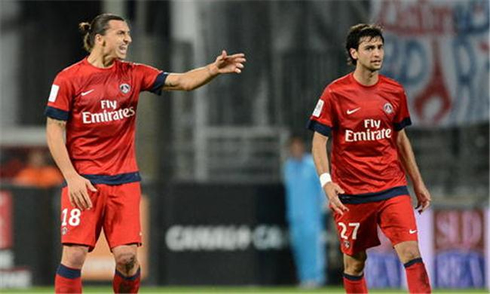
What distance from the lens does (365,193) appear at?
10.9 metres

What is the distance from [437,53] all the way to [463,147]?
114 cm

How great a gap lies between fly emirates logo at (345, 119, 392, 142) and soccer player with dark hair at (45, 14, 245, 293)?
971 millimetres

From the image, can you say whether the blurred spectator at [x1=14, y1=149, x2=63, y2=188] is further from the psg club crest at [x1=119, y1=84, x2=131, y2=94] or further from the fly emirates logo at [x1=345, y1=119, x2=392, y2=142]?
the fly emirates logo at [x1=345, y1=119, x2=392, y2=142]

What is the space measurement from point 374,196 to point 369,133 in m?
0.45

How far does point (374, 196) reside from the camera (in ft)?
A: 35.8

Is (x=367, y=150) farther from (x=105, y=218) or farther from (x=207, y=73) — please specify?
(x=105, y=218)

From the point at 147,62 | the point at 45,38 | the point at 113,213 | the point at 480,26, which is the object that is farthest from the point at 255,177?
the point at 113,213

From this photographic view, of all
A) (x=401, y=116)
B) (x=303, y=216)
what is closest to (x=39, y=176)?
(x=303, y=216)

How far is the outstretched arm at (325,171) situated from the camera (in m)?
10.5

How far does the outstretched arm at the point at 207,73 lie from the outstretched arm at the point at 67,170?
2.84 ft

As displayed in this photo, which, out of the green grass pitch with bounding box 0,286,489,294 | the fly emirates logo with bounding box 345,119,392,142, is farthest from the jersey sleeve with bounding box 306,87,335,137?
the green grass pitch with bounding box 0,286,489,294

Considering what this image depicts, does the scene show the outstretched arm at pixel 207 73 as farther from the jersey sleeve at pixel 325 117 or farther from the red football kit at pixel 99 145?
the jersey sleeve at pixel 325 117

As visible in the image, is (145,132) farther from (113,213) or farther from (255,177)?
(113,213)

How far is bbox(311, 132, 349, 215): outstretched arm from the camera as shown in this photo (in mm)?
10500
